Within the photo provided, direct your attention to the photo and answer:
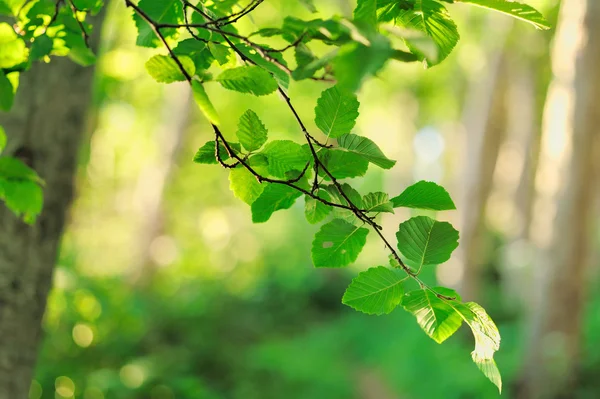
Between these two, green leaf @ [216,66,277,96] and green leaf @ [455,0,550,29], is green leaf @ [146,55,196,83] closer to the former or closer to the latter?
Result: green leaf @ [216,66,277,96]

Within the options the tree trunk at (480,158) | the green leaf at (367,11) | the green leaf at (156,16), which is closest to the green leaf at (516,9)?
the green leaf at (367,11)

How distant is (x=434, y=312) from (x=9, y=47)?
29.6 inches

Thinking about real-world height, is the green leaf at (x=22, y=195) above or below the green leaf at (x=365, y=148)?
below

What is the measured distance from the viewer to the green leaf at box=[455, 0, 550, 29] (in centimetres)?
74

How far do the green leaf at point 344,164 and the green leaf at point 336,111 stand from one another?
41mm

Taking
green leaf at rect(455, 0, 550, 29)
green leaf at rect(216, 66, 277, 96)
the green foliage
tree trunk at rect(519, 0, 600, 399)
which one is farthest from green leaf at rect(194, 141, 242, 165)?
tree trunk at rect(519, 0, 600, 399)

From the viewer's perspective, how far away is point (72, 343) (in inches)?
204

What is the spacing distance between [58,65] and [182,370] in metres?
4.71

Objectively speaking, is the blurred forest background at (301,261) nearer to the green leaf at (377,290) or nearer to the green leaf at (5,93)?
the green leaf at (377,290)

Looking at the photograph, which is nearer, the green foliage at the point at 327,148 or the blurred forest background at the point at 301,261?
the green foliage at the point at 327,148

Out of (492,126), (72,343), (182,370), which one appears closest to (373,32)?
(72,343)

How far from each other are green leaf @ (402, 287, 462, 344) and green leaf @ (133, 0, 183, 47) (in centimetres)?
54

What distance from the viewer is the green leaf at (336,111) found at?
79 cm

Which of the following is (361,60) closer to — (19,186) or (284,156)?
(284,156)
